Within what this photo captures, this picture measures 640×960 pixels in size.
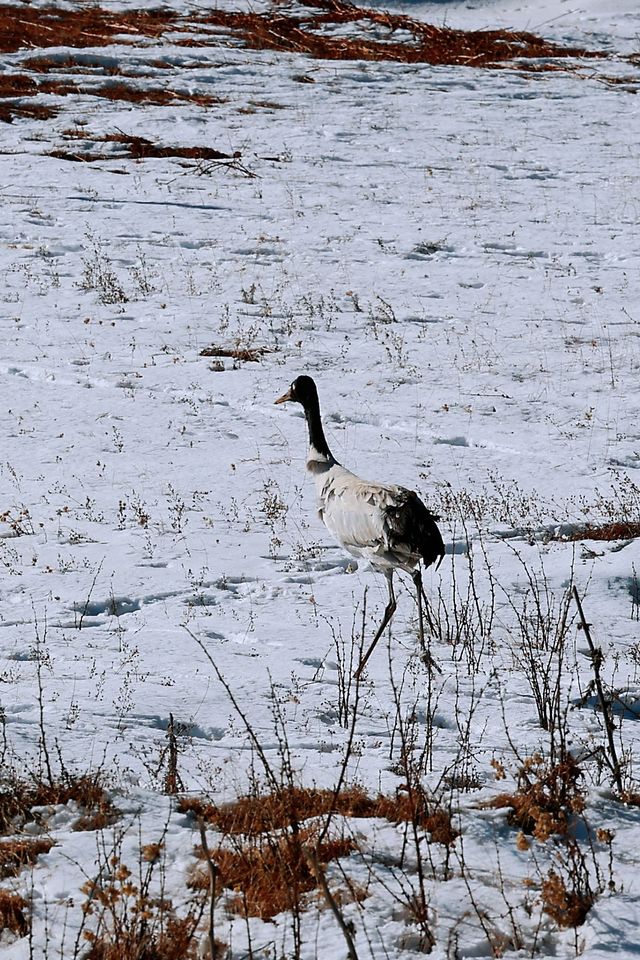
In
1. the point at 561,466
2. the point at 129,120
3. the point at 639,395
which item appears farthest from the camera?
the point at 129,120

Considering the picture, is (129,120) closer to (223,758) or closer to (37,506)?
(37,506)

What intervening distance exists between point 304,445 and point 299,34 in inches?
949

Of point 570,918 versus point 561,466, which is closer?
point 570,918

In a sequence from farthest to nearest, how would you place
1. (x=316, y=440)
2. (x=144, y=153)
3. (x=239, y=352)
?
(x=144, y=153)
(x=239, y=352)
(x=316, y=440)

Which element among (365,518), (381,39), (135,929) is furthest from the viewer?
(381,39)

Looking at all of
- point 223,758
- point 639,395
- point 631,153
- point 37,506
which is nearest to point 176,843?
point 223,758

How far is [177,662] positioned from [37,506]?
3.71 meters

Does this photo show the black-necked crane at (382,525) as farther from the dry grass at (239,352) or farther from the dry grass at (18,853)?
the dry grass at (239,352)

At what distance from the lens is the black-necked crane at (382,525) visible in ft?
23.2

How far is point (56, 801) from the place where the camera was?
4605 millimetres

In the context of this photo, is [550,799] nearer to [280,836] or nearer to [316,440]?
[280,836]

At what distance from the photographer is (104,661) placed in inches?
270

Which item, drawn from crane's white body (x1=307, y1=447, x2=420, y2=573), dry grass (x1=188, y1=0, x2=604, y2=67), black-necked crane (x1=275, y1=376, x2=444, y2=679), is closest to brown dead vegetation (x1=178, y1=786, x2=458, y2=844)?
black-necked crane (x1=275, y1=376, x2=444, y2=679)

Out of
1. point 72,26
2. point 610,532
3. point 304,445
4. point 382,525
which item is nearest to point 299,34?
point 72,26
